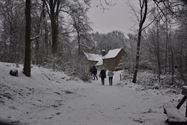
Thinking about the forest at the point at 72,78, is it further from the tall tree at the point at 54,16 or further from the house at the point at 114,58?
the house at the point at 114,58

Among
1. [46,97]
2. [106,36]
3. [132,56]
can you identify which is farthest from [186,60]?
[106,36]

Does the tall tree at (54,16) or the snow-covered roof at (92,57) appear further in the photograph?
the snow-covered roof at (92,57)

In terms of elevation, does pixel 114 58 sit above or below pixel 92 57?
above

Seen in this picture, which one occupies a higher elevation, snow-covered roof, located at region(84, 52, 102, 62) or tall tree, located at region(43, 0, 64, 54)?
tall tree, located at region(43, 0, 64, 54)

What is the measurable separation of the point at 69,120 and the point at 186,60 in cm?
1944

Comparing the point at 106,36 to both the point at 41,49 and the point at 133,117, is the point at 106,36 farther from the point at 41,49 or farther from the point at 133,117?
the point at 133,117

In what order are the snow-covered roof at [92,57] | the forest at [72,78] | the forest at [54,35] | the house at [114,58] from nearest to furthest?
the forest at [72,78] → the forest at [54,35] → the snow-covered roof at [92,57] → the house at [114,58]

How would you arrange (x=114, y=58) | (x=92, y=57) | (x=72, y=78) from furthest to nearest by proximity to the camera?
(x=114, y=58)
(x=92, y=57)
(x=72, y=78)

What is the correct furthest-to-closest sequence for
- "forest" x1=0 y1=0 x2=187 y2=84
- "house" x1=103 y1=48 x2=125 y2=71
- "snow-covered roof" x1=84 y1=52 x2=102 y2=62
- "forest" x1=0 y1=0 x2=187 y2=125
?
"house" x1=103 y1=48 x2=125 y2=71 → "snow-covered roof" x1=84 y1=52 x2=102 y2=62 → "forest" x1=0 y1=0 x2=187 y2=84 → "forest" x1=0 y1=0 x2=187 y2=125

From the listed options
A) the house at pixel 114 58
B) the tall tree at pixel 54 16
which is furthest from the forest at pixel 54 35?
the house at pixel 114 58

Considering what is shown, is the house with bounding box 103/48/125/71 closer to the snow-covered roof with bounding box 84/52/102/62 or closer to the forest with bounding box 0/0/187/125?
the snow-covered roof with bounding box 84/52/102/62

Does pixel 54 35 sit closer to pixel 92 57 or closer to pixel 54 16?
pixel 54 16

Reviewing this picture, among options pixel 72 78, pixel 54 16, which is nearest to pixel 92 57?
pixel 54 16

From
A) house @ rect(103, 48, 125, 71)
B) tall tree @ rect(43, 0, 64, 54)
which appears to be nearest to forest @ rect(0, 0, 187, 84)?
tall tree @ rect(43, 0, 64, 54)
